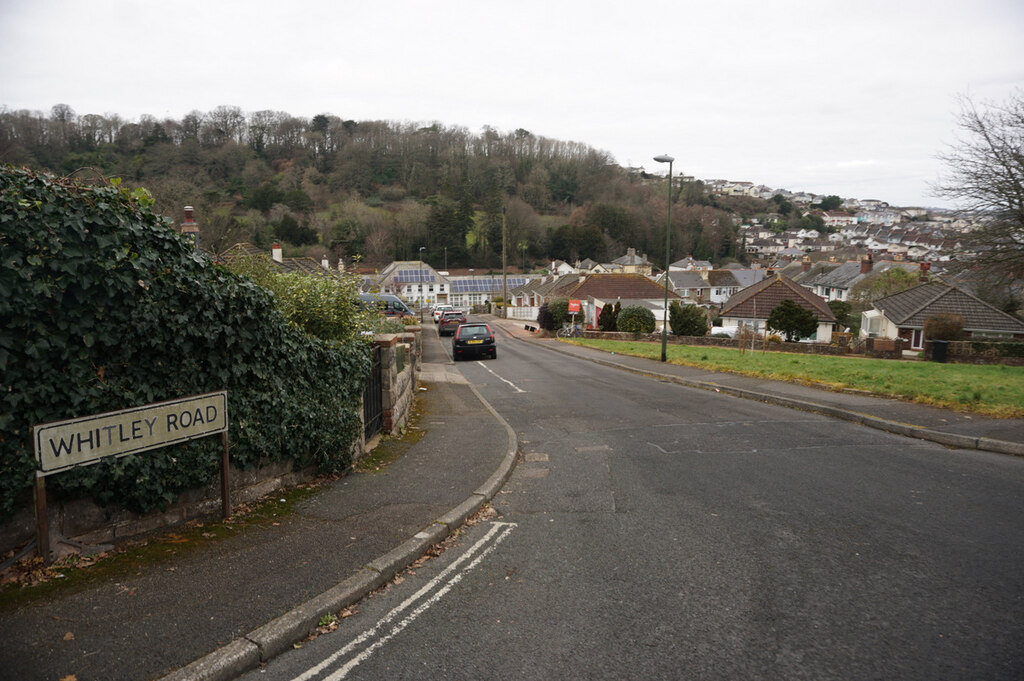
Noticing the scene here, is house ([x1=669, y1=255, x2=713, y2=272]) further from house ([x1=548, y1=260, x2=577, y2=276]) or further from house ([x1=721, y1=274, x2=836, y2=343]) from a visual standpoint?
house ([x1=721, y1=274, x2=836, y2=343])

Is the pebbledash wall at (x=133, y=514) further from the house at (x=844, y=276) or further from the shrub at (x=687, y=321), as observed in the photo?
the house at (x=844, y=276)

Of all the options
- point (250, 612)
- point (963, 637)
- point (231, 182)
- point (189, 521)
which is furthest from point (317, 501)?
point (231, 182)

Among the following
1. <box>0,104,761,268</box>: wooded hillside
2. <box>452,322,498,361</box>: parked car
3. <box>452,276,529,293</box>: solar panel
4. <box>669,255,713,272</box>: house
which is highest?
<box>0,104,761,268</box>: wooded hillside

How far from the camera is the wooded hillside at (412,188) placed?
81.1m

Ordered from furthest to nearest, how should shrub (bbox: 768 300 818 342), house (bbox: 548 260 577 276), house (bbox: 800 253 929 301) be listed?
1. house (bbox: 548 260 577 276)
2. house (bbox: 800 253 929 301)
3. shrub (bbox: 768 300 818 342)

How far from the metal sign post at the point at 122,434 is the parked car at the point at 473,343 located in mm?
22224

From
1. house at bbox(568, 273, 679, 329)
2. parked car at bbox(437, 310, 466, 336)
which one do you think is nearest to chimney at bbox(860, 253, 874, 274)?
house at bbox(568, 273, 679, 329)

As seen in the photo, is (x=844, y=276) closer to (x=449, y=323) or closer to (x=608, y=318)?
(x=608, y=318)

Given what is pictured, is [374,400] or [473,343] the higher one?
[374,400]

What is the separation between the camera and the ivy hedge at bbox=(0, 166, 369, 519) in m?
4.17

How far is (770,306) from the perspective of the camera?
142ft

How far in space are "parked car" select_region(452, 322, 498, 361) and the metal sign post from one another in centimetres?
2222

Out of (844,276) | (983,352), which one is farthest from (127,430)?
(844,276)

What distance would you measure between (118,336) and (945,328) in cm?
3413
